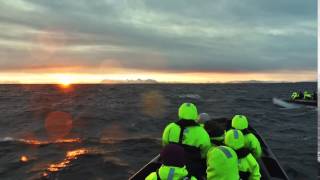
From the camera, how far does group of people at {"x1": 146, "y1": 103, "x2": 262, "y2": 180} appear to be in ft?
20.1

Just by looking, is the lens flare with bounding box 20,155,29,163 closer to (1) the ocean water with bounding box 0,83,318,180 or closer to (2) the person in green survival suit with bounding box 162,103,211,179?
(1) the ocean water with bounding box 0,83,318,180

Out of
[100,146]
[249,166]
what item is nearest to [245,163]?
[249,166]

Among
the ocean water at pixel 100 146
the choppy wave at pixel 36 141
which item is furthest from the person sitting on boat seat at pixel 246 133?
the choppy wave at pixel 36 141

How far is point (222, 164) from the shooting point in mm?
6555

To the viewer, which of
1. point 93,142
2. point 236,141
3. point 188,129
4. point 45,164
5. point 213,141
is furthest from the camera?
point 93,142

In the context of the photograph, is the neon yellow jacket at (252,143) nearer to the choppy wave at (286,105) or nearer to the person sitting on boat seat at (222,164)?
the person sitting on boat seat at (222,164)

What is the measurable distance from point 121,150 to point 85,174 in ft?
14.5

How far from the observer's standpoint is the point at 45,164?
663 inches

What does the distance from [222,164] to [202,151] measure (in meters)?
3.34

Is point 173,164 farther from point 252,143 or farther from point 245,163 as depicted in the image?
point 252,143

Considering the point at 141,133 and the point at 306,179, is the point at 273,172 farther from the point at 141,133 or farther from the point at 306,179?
the point at 141,133

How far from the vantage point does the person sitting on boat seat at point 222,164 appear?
6469 millimetres

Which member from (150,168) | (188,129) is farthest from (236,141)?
(150,168)

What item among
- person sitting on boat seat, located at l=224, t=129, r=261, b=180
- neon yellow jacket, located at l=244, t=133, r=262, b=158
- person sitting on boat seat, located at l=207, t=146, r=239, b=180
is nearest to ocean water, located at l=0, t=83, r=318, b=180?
neon yellow jacket, located at l=244, t=133, r=262, b=158
